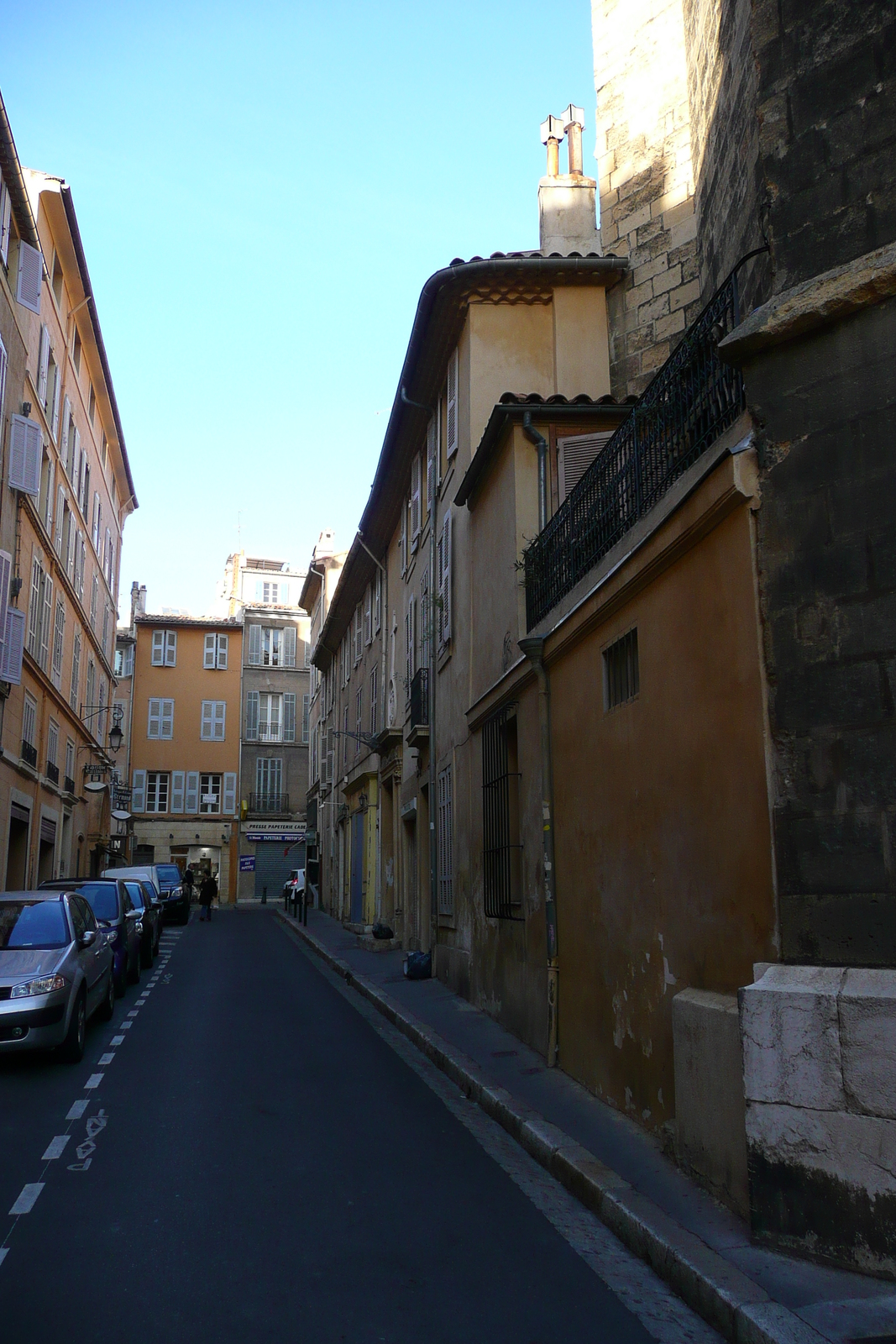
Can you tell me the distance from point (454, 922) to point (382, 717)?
10.7m

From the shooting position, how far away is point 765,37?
241 inches

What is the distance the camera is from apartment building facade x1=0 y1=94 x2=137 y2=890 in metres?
21.8

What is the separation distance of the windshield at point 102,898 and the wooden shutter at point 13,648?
245 inches

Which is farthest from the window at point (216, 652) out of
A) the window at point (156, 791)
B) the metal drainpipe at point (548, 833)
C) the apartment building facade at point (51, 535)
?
the metal drainpipe at point (548, 833)

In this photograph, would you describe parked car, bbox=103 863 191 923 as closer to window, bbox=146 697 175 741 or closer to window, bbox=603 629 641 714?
window, bbox=146 697 175 741

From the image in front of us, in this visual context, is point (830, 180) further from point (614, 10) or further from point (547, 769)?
point (614, 10)

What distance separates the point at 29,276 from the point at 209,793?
3500 cm

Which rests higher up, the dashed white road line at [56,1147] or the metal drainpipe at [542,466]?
the metal drainpipe at [542,466]

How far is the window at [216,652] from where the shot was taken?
5606 cm

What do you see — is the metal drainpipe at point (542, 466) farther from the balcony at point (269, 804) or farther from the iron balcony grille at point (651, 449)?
the balcony at point (269, 804)

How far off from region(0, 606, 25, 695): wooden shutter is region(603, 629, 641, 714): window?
51.6ft

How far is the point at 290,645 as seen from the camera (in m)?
57.3

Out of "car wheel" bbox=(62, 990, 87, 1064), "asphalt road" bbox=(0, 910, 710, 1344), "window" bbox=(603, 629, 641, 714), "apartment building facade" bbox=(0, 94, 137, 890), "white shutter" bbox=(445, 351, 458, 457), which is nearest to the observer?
"asphalt road" bbox=(0, 910, 710, 1344)

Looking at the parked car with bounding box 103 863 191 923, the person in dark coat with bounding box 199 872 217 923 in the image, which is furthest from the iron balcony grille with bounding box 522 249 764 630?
the person in dark coat with bounding box 199 872 217 923
